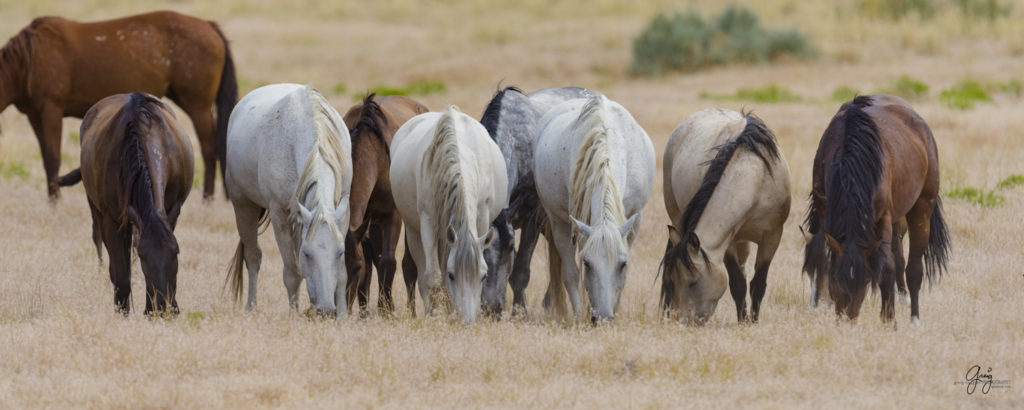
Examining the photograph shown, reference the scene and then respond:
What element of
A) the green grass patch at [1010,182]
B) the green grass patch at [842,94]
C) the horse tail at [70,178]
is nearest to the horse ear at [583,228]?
the horse tail at [70,178]

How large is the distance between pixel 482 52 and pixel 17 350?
75.6 feet

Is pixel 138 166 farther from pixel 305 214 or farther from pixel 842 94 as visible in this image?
pixel 842 94

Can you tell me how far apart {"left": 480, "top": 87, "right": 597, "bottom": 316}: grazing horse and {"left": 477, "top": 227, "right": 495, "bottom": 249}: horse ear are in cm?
44

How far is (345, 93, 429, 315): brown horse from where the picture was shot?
797 cm

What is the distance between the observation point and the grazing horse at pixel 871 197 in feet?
22.3

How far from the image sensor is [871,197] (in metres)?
6.95

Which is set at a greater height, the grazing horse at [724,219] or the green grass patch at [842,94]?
the grazing horse at [724,219]

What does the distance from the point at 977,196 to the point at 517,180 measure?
4.90 metres

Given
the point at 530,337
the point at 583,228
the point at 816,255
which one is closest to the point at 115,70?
the point at 583,228

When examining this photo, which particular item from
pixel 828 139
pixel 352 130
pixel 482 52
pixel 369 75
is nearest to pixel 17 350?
pixel 352 130

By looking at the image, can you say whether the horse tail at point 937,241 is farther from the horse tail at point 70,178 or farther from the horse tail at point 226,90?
the horse tail at point 226,90

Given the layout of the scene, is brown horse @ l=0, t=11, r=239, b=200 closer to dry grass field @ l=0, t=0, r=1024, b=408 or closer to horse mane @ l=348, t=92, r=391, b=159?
dry grass field @ l=0, t=0, r=1024, b=408

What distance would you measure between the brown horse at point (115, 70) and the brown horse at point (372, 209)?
13.3 ft

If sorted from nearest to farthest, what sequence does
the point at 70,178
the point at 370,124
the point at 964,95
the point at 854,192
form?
1. the point at 854,192
2. the point at 370,124
3. the point at 70,178
4. the point at 964,95
